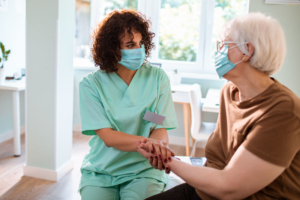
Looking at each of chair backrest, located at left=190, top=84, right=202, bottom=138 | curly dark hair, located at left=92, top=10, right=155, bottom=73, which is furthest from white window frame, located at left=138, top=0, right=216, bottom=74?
curly dark hair, located at left=92, top=10, right=155, bottom=73

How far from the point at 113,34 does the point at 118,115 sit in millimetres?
386

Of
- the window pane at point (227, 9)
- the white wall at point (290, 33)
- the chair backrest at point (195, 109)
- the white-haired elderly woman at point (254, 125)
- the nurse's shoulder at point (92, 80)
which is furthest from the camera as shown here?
the window pane at point (227, 9)

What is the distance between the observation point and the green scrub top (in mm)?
1290

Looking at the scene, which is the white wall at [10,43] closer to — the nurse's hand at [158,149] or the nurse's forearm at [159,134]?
the nurse's forearm at [159,134]

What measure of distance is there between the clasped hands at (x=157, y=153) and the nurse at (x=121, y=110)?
49 mm

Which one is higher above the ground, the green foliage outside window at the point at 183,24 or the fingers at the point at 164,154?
the green foliage outside window at the point at 183,24

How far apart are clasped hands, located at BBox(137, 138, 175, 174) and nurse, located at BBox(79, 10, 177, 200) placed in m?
0.05

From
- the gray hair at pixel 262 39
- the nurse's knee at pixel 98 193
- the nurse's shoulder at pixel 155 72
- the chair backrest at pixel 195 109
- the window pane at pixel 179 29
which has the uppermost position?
the window pane at pixel 179 29

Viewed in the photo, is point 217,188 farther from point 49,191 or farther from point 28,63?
point 28,63

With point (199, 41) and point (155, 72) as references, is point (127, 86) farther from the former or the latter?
point (199, 41)

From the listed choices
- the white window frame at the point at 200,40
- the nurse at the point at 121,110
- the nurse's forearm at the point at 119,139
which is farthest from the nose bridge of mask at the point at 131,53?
the white window frame at the point at 200,40

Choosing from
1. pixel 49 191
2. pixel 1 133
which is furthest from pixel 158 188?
pixel 1 133

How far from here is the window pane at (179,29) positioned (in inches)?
138

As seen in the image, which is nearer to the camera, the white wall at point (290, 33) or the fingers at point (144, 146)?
the fingers at point (144, 146)
